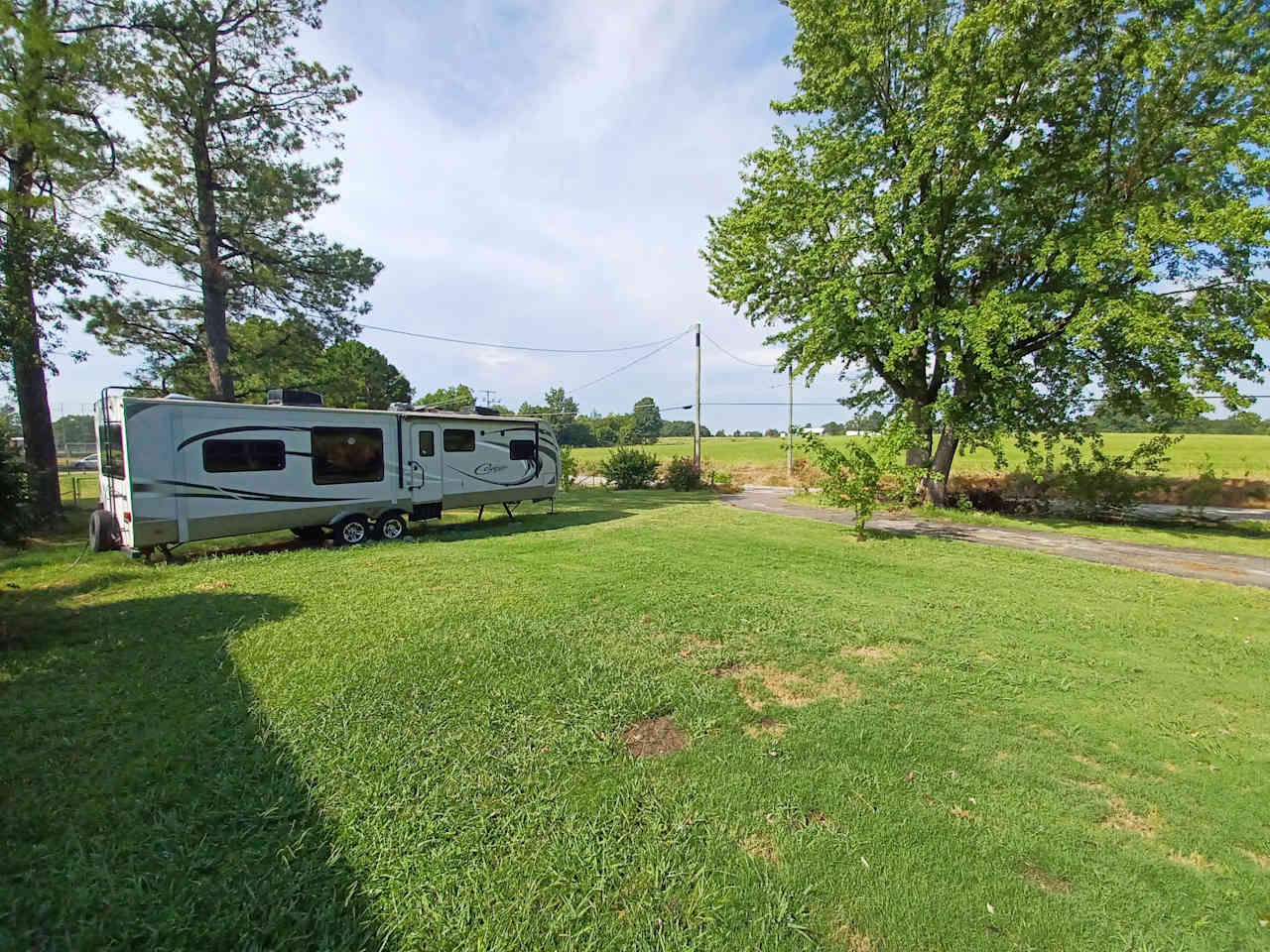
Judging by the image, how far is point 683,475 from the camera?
21.8 m

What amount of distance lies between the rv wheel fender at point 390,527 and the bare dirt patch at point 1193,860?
9.95 m

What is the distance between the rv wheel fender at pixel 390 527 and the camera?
952cm

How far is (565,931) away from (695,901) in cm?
47

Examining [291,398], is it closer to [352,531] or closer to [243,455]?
[243,455]

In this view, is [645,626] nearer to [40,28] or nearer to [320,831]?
[320,831]

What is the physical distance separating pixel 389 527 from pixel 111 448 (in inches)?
155

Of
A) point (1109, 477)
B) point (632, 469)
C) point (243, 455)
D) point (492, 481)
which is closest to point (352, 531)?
point (243, 455)

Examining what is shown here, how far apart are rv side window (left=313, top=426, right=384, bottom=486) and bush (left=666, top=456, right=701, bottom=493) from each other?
13647 mm

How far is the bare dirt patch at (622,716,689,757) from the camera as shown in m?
2.78

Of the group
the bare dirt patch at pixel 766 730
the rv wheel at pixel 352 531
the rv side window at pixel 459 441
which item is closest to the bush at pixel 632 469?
the rv side window at pixel 459 441

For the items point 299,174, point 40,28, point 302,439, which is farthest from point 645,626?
point 299,174

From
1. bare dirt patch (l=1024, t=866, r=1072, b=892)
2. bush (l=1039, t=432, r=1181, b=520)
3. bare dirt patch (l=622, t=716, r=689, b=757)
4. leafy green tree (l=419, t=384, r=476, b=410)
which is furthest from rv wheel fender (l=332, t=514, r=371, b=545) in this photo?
leafy green tree (l=419, t=384, r=476, b=410)

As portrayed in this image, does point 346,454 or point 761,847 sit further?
point 346,454

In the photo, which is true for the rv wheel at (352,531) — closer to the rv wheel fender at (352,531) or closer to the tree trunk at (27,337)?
the rv wheel fender at (352,531)
